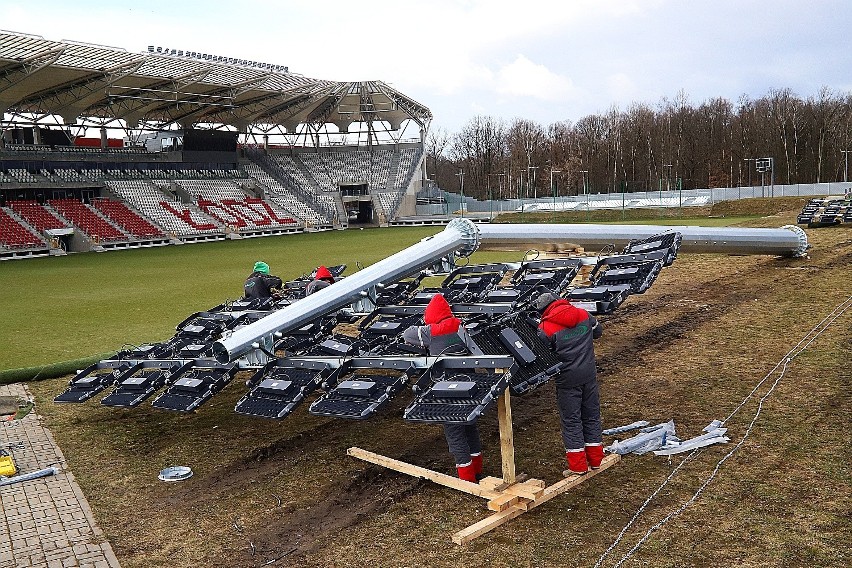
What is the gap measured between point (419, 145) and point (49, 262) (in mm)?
39010

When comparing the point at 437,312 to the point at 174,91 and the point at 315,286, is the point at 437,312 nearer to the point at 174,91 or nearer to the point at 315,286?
the point at 315,286

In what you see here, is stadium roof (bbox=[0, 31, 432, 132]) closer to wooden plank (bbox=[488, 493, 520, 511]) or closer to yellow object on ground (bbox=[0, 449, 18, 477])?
yellow object on ground (bbox=[0, 449, 18, 477])

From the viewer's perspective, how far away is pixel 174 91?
45469 mm

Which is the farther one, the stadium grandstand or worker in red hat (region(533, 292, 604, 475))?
the stadium grandstand

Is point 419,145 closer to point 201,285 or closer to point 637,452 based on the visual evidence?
point 201,285

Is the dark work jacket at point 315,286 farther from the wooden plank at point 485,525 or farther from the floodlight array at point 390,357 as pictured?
the wooden plank at point 485,525

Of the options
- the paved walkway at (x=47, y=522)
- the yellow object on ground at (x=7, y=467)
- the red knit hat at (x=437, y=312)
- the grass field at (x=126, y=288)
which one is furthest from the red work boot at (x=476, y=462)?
the grass field at (x=126, y=288)

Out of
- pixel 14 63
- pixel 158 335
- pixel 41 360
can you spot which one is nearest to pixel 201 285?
pixel 158 335

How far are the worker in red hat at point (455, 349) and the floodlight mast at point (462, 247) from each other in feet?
7.82

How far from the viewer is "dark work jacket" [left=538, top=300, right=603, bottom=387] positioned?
6.31m

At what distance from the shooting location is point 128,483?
278 inches

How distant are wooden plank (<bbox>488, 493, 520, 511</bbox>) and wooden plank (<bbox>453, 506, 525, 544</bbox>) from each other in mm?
36

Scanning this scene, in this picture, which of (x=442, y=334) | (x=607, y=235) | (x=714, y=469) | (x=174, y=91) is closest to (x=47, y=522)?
(x=442, y=334)

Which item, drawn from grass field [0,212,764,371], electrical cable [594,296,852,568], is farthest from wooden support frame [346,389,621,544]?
grass field [0,212,764,371]
